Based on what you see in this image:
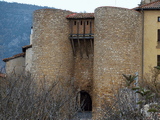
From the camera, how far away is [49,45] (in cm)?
1881

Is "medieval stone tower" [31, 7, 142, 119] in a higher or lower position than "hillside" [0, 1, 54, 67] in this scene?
lower

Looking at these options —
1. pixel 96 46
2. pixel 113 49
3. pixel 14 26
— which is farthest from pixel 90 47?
pixel 14 26

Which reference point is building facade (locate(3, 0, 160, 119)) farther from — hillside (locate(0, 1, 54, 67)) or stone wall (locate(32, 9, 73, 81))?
hillside (locate(0, 1, 54, 67))

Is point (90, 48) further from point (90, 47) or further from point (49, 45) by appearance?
point (49, 45)

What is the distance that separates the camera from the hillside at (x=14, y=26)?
78075 millimetres

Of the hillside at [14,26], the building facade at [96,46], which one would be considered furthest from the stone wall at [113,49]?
the hillside at [14,26]

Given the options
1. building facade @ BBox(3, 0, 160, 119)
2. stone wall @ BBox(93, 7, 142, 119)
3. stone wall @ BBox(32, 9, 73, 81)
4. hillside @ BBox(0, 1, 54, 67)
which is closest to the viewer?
stone wall @ BBox(93, 7, 142, 119)

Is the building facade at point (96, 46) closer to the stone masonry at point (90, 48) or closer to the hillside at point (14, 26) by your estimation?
the stone masonry at point (90, 48)

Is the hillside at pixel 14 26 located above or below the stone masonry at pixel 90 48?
above

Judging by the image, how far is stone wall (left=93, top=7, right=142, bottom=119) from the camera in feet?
57.7

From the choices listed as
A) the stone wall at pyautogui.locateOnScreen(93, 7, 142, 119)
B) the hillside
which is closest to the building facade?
the stone wall at pyautogui.locateOnScreen(93, 7, 142, 119)

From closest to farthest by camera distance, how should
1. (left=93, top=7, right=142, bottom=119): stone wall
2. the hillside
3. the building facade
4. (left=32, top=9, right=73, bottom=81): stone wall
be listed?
(left=93, top=7, right=142, bottom=119): stone wall → the building facade → (left=32, top=9, right=73, bottom=81): stone wall → the hillside

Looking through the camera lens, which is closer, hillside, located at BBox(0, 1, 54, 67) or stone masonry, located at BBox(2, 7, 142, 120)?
stone masonry, located at BBox(2, 7, 142, 120)

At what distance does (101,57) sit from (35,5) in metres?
88.6
